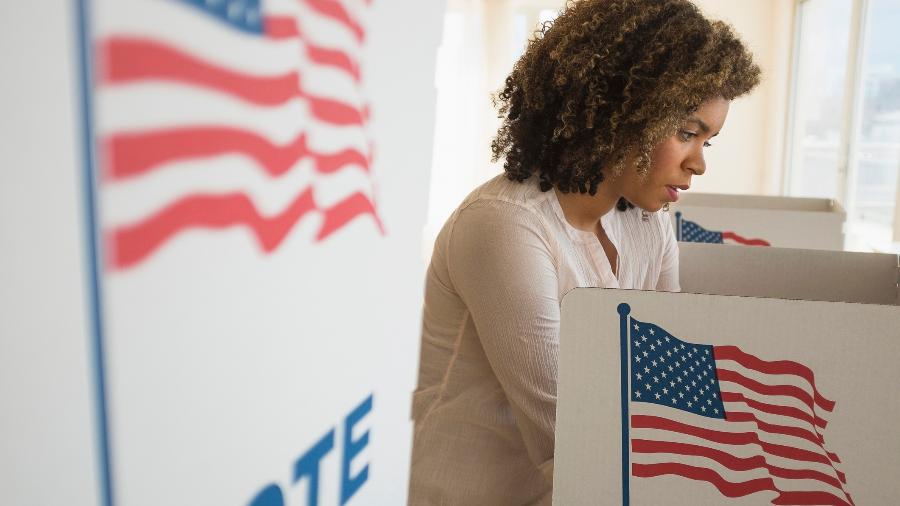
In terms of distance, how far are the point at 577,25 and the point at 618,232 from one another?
370 millimetres

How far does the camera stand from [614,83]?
1202 millimetres

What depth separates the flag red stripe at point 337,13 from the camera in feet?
2.04

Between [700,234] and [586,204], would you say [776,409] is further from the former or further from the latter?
[700,234]

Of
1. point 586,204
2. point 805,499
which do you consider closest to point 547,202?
point 586,204

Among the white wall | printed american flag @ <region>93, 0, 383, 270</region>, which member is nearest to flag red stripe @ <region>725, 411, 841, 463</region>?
printed american flag @ <region>93, 0, 383, 270</region>

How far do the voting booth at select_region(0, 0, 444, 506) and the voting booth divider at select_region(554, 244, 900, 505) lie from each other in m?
0.22

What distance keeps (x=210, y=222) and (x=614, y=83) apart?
32.8 inches

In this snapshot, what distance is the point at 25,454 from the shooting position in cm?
39

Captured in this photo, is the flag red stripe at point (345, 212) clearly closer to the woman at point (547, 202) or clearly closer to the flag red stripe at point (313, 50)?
A: the flag red stripe at point (313, 50)

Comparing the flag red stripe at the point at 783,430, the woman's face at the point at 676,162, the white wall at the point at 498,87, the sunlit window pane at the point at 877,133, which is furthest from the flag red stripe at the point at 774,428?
the white wall at the point at 498,87

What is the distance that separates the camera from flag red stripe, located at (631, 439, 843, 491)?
778 millimetres

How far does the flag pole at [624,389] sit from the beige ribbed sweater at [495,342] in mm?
284

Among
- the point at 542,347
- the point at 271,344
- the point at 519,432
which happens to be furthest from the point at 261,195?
the point at 519,432

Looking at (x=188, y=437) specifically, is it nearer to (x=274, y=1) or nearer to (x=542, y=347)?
(x=274, y=1)
